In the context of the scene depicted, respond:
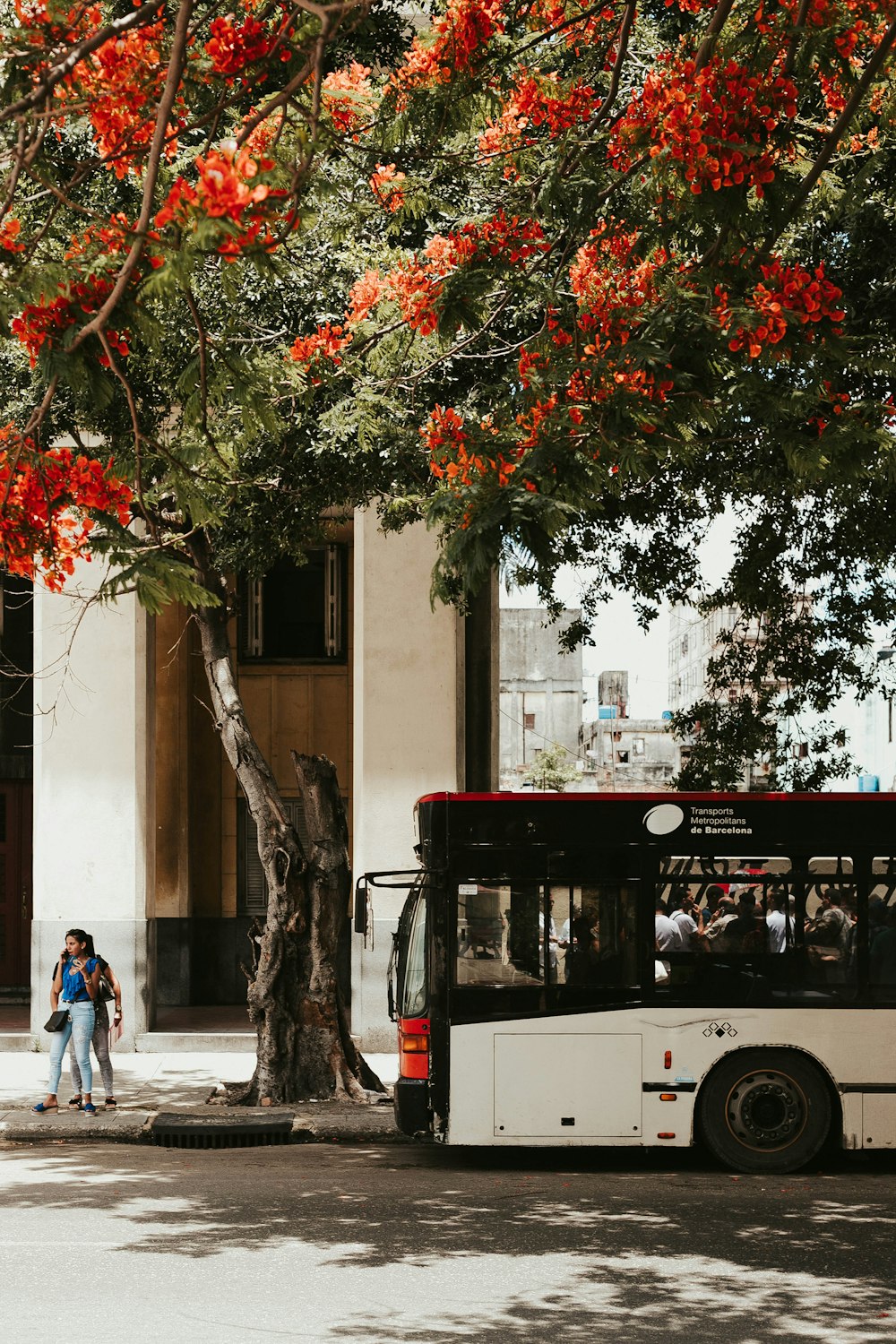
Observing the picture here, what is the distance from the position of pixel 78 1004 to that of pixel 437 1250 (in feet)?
18.8

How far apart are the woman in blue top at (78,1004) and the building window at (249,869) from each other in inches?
261

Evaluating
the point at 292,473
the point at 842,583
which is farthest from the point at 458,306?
the point at 842,583

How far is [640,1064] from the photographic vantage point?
10961mm

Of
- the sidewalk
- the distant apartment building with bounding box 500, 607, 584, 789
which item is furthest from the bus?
the distant apartment building with bounding box 500, 607, 584, 789

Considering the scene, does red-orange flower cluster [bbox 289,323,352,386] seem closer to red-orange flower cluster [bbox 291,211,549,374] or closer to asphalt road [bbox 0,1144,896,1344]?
red-orange flower cluster [bbox 291,211,549,374]

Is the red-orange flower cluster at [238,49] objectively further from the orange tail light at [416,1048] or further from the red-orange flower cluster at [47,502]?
the orange tail light at [416,1048]

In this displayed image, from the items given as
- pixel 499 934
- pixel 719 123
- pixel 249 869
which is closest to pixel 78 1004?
pixel 499 934

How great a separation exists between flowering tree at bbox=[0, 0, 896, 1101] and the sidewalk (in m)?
0.65

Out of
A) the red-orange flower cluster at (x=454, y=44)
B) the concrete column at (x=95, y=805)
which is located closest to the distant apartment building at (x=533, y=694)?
the concrete column at (x=95, y=805)

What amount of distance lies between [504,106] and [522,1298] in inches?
284

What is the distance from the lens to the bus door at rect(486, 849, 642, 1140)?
35.8 ft

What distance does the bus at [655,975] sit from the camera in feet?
35.9

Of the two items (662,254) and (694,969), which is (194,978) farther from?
(662,254)

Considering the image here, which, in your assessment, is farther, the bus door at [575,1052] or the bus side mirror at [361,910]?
the bus side mirror at [361,910]
